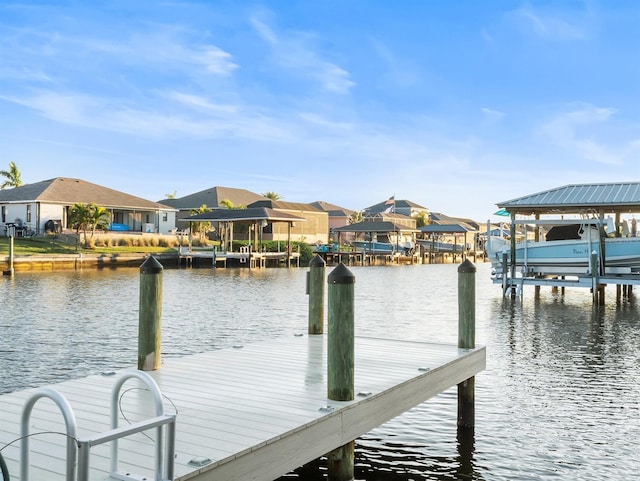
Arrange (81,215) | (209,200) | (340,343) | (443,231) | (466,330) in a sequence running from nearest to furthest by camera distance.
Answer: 1. (340,343)
2. (466,330)
3. (81,215)
4. (209,200)
5. (443,231)

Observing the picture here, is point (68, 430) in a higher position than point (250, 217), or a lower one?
lower

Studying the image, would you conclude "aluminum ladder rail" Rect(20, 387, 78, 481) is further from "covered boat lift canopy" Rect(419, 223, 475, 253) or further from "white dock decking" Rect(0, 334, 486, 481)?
"covered boat lift canopy" Rect(419, 223, 475, 253)

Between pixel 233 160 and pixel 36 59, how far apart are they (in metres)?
35.5

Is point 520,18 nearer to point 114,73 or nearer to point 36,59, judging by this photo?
point 114,73

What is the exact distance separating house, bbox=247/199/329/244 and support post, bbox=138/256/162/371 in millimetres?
69106

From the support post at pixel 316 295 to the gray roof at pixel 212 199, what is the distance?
7414 cm

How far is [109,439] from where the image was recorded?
402 cm

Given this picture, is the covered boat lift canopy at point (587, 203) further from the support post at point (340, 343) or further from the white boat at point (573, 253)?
the support post at point (340, 343)

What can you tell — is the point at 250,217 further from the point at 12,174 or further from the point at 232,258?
the point at 12,174

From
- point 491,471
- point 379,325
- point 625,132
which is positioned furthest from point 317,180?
point 491,471

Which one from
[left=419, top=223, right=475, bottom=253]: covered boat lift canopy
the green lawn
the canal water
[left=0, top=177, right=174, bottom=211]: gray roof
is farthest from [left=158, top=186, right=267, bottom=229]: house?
the canal water

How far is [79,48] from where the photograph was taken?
42344 millimetres

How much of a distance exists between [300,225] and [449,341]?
67243 millimetres

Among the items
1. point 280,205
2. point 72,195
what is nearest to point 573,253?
point 72,195
